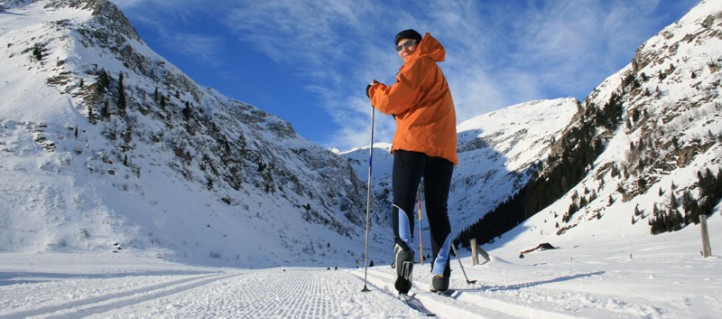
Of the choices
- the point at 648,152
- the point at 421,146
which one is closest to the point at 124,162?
the point at 421,146

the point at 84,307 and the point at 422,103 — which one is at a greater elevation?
the point at 422,103

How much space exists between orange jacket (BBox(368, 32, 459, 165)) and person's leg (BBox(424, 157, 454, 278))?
12cm

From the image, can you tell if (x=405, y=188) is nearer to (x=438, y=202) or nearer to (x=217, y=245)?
(x=438, y=202)

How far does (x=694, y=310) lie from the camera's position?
1859 millimetres

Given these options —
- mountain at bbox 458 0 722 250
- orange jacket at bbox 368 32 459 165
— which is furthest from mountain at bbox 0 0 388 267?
mountain at bbox 458 0 722 250

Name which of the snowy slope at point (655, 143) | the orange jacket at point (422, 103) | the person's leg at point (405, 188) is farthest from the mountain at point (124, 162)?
the snowy slope at point (655, 143)

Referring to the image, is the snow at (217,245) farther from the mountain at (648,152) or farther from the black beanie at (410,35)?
the black beanie at (410,35)

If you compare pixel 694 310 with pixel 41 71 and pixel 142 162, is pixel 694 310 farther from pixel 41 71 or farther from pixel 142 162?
pixel 41 71

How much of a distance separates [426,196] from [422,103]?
0.84m

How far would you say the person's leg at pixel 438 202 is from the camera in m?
3.63

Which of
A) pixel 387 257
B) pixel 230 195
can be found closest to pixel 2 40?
pixel 230 195

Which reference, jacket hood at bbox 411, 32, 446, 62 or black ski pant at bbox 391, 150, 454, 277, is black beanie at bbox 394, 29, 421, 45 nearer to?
jacket hood at bbox 411, 32, 446, 62

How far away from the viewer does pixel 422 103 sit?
362 centimetres

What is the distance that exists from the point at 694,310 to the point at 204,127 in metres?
63.7
